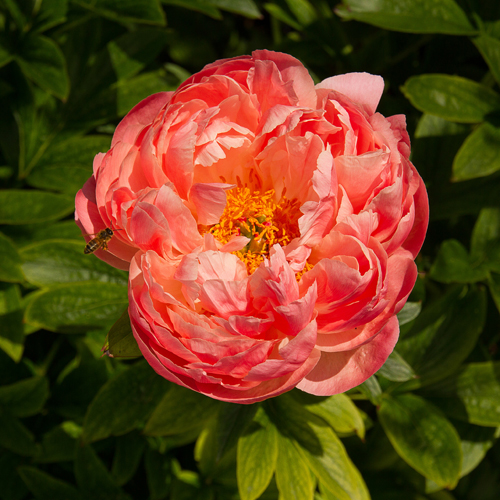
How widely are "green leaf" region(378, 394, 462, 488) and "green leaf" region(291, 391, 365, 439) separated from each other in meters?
0.11

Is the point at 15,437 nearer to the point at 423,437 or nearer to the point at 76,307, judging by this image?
the point at 76,307

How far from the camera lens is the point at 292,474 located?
4.11 ft

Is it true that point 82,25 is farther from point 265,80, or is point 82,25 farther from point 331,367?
point 331,367

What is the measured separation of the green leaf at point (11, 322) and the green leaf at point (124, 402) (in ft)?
0.97

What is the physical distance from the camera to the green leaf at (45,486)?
1.41 m

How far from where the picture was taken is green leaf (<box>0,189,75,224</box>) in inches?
58.0

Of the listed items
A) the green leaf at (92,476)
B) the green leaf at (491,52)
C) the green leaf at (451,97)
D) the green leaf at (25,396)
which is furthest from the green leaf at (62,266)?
the green leaf at (491,52)

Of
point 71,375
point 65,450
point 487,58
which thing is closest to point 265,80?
point 487,58

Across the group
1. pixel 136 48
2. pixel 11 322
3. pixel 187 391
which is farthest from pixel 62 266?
pixel 136 48

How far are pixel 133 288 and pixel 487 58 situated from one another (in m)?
1.18

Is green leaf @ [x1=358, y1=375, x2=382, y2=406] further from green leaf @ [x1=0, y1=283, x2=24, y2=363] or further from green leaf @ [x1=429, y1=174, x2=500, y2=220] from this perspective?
green leaf @ [x1=0, y1=283, x2=24, y2=363]

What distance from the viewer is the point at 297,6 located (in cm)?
175

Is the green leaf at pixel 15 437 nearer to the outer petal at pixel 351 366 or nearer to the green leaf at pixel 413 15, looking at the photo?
the outer petal at pixel 351 366

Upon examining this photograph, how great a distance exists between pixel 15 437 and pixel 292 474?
0.80m
